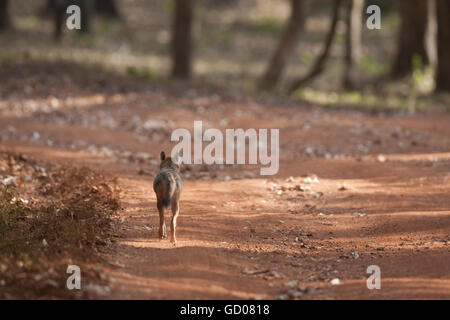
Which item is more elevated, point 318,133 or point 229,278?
point 318,133

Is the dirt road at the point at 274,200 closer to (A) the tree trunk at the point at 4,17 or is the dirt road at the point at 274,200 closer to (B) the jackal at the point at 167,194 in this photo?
(B) the jackal at the point at 167,194

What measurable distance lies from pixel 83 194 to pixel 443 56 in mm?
15018

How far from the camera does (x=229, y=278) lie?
6.52 metres

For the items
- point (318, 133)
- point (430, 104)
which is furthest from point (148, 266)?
point (430, 104)

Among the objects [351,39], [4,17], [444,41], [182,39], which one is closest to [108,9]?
[4,17]

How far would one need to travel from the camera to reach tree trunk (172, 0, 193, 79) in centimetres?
2153

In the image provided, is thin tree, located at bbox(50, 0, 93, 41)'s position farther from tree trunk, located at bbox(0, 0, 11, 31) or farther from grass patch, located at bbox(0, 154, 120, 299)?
grass patch, located at bbox(0, 154, 120, 299)

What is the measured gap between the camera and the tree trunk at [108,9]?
36062 millimetres

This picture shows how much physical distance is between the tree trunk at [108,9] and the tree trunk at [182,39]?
15.1 meters

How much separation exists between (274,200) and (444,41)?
13.3 m

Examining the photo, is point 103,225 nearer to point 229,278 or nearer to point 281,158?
point 229,278

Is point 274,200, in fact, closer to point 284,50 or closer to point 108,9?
point 284,50

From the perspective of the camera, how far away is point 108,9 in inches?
1425
